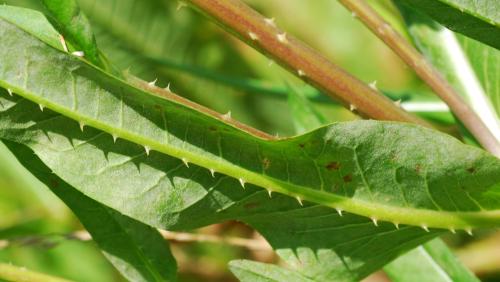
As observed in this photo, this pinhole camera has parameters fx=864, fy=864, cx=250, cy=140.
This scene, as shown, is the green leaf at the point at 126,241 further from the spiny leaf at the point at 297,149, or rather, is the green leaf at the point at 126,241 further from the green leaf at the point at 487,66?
the green leaf at the point at 487,66

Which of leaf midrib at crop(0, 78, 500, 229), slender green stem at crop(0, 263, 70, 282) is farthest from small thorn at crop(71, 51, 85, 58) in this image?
slender green stem at crop(0, 263, 70, 282)

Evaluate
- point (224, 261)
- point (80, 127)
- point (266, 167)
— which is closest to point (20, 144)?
point (80, 127)

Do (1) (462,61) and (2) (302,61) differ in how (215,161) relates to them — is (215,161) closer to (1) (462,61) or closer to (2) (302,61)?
(2) (302,61)

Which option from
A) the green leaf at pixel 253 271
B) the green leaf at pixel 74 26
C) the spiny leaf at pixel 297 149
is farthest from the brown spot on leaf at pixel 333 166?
the green leaf at pixel 74 26

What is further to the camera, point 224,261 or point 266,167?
point 224,261

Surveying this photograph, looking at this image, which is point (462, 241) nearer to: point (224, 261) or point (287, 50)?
point (224, 261)

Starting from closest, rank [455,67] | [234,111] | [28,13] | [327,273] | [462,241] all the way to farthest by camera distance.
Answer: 1. [28,13]
2. [327,273]
3. [455,67]
4. [462,241]
5. [234,111]

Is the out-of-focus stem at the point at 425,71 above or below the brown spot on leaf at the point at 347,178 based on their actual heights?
above
